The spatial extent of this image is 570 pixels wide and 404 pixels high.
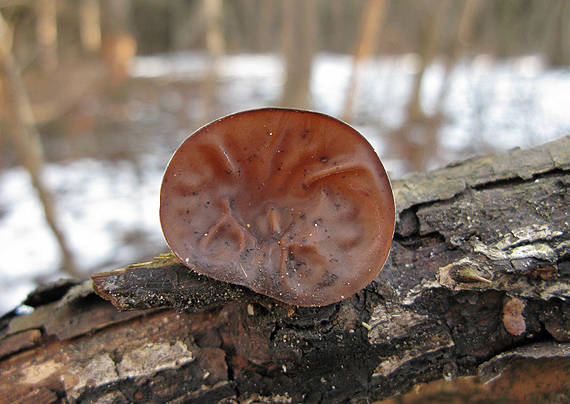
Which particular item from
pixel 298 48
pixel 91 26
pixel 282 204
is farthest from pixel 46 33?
pixel 282 204

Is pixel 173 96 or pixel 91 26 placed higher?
pixel 91 26

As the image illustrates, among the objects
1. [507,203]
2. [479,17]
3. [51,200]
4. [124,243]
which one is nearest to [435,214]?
[507,203]

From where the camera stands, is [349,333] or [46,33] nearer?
[349,333]

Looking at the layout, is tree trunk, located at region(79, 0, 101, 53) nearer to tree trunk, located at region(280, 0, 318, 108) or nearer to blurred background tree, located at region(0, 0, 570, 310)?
blurred background tree, located at region(0, 0, 570, 310)

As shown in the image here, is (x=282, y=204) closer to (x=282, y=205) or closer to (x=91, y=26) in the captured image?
(x=282, y=205)

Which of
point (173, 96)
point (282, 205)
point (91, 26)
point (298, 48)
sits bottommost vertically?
point (282, 205)

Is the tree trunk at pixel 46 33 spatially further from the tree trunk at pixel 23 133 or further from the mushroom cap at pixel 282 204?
the mushroom cap at pixel 282 204
